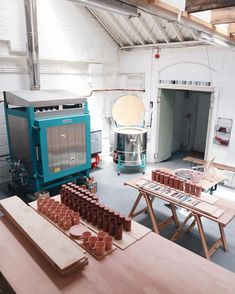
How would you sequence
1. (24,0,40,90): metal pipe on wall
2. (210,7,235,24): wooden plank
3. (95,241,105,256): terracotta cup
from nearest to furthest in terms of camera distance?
(95,241,105,256): terracotta cup
(210,7,235,24): wooden plank
(24,0,40,90): metal pipe on wall

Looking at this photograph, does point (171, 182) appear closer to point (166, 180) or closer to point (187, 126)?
point (166, 180)

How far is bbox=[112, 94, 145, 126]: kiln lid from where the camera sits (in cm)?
613

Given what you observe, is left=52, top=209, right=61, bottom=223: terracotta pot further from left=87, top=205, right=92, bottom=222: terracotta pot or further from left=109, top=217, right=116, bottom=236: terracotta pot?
left=109, top=217, right=116, bottom=236: terracotta pot

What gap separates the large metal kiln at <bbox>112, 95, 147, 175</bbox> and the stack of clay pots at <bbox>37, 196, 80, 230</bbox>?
326 cm

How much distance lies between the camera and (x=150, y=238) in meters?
2.14

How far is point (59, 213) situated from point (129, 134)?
11.3 ft

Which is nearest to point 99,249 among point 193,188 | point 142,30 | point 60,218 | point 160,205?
point 60,218

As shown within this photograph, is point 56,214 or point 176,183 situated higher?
point 56,214

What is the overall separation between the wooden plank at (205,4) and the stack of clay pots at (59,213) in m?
2.07

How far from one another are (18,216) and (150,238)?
1.25 meters

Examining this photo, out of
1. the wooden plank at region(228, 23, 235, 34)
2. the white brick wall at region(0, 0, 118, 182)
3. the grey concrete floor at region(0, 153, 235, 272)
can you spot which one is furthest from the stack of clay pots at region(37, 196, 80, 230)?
the wooden plank at region(228, 23, 235, 34)

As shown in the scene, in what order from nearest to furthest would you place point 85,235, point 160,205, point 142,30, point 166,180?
point 85,235
point 166,180
point 160,205
point 142,30

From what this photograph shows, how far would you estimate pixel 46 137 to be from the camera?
156 inches

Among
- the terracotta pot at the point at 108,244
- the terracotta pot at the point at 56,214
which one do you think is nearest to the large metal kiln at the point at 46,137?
the terracotta pot at the point at 56,214
